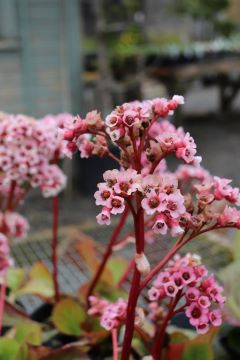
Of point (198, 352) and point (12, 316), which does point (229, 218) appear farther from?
point (12, 316)

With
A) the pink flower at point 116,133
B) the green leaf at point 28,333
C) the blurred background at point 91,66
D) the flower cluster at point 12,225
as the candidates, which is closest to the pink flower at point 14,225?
the flower cluster at point 12,225

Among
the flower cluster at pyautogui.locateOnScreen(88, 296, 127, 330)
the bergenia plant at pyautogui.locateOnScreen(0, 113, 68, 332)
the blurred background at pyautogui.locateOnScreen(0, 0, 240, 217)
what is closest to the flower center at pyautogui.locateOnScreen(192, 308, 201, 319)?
the flower cluster at pyautogui.locateOnScreen(88, 296, 127, 330)

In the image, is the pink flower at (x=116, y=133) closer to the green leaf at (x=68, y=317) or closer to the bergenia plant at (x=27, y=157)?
the bergenia plant at (x=27, y=157)

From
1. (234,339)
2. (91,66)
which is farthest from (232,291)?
(91,66)

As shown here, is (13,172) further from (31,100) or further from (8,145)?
(31,100)

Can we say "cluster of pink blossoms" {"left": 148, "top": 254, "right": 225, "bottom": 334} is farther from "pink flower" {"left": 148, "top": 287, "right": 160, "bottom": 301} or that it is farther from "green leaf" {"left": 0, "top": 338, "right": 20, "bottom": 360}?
"green leaf" {"left": 0, "top": 338, "right": 20, "bottom": 360}

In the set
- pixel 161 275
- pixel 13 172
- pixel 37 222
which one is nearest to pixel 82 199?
pixel 37 222

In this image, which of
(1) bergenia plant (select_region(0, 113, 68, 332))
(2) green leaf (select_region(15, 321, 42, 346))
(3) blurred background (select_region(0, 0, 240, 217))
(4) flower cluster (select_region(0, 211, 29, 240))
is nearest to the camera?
(2) green leaf (select_region(15, 321, 42, 346))
